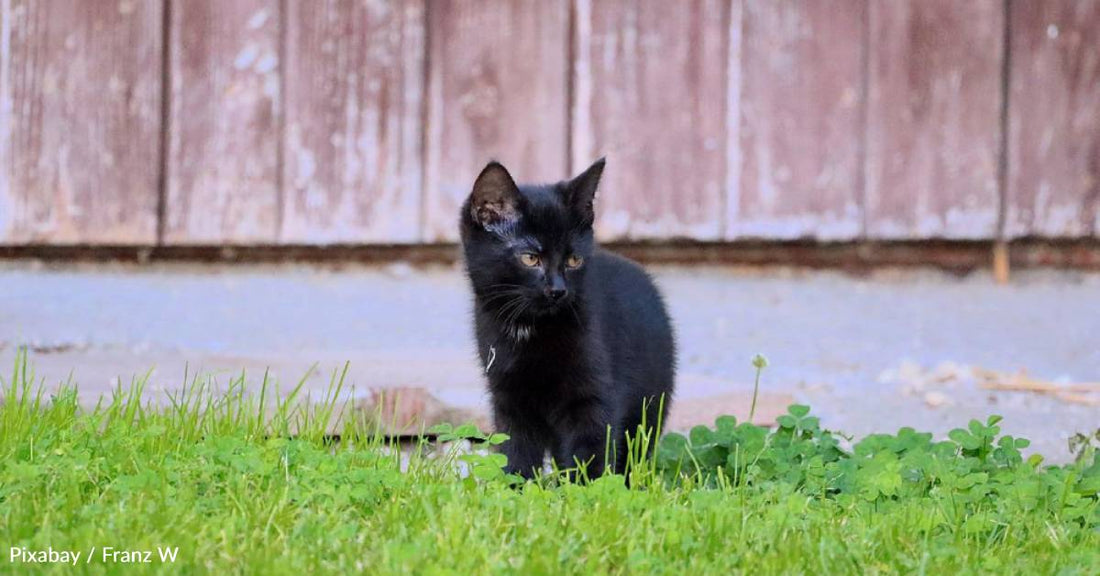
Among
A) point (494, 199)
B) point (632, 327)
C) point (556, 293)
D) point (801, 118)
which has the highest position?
point (801, 118)

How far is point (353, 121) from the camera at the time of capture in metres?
5.23

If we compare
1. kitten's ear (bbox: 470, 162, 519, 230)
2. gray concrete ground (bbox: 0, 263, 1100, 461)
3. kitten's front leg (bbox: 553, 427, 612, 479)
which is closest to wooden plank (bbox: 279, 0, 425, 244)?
gray concrete ground (bbox: 0, 263, 1100, 461)

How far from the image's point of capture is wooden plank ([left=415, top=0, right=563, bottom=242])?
521cm

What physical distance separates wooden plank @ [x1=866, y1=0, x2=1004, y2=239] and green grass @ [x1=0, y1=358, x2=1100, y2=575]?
1882 millimetres

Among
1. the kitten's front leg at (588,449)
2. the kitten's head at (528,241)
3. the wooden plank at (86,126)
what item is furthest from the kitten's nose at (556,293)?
the wooden plank at (86,126)

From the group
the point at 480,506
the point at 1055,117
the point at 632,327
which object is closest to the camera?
the point at 480,506

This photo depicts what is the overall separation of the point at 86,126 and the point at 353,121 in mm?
1062

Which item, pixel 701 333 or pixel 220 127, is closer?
pixel 701 333

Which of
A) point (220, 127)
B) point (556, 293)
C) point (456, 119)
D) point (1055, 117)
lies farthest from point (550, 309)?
point (1055, 117)

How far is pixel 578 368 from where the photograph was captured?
130 inches

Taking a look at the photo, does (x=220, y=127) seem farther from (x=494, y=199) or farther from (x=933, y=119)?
(x=933, y=119)

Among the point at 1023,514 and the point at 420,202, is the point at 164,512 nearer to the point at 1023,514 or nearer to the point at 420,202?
the point at 1023,514

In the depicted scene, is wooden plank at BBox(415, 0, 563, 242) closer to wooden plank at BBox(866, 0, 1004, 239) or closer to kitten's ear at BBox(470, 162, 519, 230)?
wooden plank at BBox(866, 0, 1004, 239)

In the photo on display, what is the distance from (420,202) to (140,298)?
1130 mm
